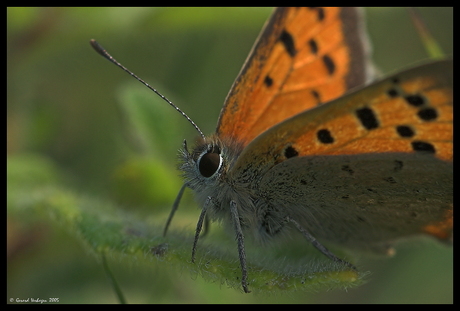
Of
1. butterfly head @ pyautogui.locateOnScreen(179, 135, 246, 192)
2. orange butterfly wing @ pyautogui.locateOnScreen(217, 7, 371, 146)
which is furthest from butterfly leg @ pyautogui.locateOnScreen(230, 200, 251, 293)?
orange butterfly wing @ pyautogui.locateOnScreen(217, 7, 371, 146)

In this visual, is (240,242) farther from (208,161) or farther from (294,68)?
(294,68)

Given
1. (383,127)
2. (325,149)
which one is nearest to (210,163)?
(325,149)

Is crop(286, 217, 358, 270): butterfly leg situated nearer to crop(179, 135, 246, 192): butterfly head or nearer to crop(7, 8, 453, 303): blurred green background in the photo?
crop(179, 135, 246, 192): butterfly head

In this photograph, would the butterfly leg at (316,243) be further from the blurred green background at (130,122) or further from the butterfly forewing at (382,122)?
the blurred green background at (130,122)

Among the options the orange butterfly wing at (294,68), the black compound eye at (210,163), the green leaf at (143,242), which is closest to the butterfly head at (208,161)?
the black compound eye at (210,163)

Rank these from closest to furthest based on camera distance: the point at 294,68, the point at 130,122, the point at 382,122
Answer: the point at 382,122 → the point at 294,68 → the point at 130,122

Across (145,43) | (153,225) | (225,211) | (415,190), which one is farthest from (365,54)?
(145,43)
